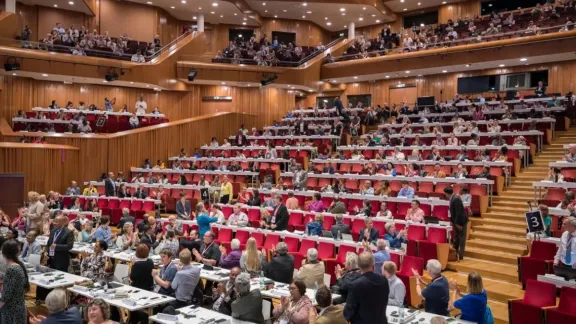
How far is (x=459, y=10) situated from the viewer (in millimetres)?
23672

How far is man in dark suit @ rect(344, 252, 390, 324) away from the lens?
15.0 ft

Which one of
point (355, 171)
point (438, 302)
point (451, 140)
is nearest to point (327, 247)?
point (438, 302)

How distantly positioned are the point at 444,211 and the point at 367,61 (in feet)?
41.8

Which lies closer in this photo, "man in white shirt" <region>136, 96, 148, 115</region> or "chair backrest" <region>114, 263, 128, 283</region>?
"chair backrest" <region>114, 263, 128, 283</region>

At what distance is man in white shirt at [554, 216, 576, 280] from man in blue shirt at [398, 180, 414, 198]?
4249mm

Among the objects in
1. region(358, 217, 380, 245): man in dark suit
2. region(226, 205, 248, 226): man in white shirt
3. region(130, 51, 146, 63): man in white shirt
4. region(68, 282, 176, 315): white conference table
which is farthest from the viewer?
region(130, 51, 146, 63): man in white shirt

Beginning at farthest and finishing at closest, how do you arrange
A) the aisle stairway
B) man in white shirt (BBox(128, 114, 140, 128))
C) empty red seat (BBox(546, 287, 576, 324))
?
man in white shirt (BBox(128, 114, 140, 128)), the aisle stairway, empty red seat (BBox(546, 287, 576, 324))

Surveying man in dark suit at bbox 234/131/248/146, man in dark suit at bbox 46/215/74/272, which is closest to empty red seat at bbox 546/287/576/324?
man in dark suit at bbox 46/215/74/272

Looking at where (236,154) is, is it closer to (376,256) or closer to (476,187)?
(476,187)

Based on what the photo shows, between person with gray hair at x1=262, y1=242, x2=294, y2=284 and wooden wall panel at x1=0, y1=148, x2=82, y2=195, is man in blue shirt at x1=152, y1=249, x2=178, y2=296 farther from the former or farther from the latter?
wooden wall panel at x1=0, y1=148, x2=82, y2=195

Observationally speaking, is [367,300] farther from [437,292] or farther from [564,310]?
[564,310]

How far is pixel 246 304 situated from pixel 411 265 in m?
3.10

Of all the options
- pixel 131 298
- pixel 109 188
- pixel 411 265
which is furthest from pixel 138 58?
pixel 131 298

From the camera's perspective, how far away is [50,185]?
51.5ft
